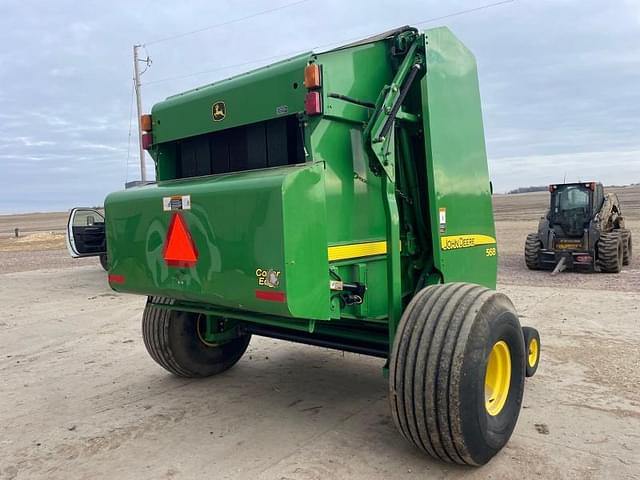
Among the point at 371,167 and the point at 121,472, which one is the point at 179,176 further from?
the point at 121,472

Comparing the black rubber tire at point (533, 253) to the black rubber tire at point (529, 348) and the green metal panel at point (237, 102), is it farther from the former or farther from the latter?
the green metal panel at point (237, 102)

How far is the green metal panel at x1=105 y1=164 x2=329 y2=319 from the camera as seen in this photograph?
3080 millimetres

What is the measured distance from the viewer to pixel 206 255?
11.4ft

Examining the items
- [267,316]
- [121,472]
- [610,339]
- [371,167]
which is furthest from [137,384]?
[610,339]

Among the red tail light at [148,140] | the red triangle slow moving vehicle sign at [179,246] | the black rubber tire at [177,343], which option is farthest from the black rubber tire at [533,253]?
the red triangle slow moving vehicle sign at [179,246]

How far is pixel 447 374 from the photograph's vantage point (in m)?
3.09

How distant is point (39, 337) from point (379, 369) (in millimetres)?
4733

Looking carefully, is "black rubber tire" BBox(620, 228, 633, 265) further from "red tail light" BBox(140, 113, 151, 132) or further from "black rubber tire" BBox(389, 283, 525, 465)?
"red tail light" BBox(140, 113, 151, 132)

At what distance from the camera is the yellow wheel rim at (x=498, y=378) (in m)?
3.56

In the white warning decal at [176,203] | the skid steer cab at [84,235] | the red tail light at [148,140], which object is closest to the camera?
the white warning decal at [176,203]

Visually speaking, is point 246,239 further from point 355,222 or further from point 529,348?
point 529,348

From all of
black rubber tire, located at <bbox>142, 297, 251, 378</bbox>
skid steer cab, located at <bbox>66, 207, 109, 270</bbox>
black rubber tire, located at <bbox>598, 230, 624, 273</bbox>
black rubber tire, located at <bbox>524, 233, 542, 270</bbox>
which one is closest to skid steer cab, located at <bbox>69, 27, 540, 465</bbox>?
black rubber tire, located at <bbox>142, 297, 251, 378</bbox>

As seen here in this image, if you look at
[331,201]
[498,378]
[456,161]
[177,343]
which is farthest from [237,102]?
[498,378]

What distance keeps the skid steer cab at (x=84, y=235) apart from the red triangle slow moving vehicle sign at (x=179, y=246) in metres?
7.93
